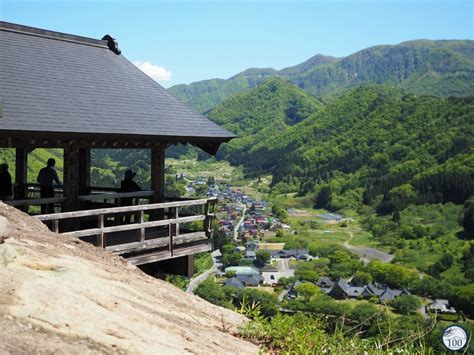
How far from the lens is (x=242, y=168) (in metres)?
180

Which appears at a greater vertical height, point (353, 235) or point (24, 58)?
point (24, 58)

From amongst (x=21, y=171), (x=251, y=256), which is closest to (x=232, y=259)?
(x=251, y=256)

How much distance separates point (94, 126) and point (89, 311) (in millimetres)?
5528

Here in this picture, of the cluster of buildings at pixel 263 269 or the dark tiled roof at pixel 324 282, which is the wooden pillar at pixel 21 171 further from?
the dark tiled roof at pixel 324 282

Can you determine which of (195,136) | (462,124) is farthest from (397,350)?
(462,124)

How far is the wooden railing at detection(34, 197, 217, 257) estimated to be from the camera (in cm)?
886

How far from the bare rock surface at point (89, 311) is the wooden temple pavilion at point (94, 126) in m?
2.56

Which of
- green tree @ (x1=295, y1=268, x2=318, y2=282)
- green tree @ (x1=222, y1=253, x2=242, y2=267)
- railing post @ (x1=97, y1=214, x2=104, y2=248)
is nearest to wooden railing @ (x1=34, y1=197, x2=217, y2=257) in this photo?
railing post @ (x1=97, y1=214, x2=104, y2=248)

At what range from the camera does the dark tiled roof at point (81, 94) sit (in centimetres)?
968

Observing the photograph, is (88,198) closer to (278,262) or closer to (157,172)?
(157,172)

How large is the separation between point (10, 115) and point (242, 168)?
561 ft

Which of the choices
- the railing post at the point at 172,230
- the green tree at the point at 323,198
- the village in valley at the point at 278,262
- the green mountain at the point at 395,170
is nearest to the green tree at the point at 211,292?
the village in valley at the point at 278,262

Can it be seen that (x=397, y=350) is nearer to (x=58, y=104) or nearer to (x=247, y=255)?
(x=58, y=104)

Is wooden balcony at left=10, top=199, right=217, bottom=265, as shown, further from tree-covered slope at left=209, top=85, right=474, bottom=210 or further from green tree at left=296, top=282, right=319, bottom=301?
tree-covered slope at left=209, top=85, right=474, bottom=210
